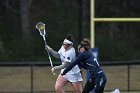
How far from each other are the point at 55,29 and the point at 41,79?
9.63 feet

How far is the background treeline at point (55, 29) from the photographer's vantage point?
20797mm

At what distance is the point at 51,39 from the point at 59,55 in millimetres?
6502

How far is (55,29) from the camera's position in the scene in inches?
827

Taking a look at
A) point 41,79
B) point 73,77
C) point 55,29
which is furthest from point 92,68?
point 55,29

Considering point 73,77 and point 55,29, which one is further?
point 55,29

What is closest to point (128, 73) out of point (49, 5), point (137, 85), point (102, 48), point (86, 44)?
point (137, 85)

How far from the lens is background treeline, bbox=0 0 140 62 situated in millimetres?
20797

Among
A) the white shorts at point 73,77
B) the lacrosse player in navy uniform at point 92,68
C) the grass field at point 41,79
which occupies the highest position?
the lacrosse player in navy uniform at point 92,68

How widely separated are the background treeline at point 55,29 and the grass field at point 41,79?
182cm

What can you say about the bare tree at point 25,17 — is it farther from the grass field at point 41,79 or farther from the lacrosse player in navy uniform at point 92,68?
the lacrosse player in navy uniform at point 92,68

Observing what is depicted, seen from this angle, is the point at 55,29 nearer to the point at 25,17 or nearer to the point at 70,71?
the point at 25,17

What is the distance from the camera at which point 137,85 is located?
18.8 meters

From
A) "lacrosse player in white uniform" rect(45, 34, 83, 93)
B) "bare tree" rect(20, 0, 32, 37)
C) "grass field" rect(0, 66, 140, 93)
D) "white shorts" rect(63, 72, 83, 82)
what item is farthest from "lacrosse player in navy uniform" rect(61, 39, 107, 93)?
"bare tree" rect(20, 0, 32, 37)

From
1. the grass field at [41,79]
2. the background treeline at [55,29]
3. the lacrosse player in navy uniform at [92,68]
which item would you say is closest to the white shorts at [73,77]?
the lacrosse player in navy uniform at [92,68]
